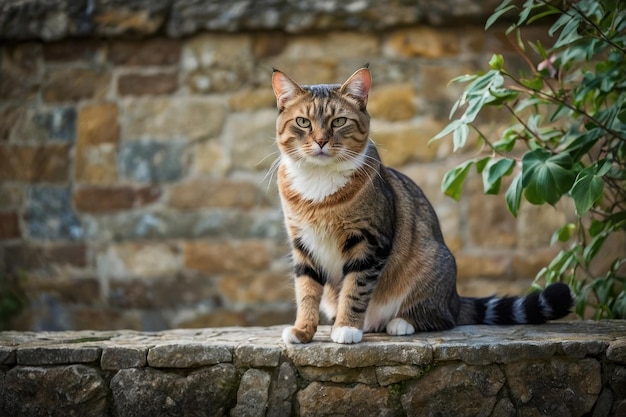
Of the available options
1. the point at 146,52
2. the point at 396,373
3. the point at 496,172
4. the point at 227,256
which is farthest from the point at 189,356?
the point at 146,52

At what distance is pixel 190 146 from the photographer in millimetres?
5047

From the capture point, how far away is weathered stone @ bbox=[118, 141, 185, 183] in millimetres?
5055

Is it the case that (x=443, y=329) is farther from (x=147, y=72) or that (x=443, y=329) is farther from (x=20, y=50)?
(x=20, y=50)

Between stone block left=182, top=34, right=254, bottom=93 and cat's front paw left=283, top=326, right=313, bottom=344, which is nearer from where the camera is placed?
cat's front paw left=283, top=326, right=313, bottom=344

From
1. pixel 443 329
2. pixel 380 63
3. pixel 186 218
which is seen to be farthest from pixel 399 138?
pixel 443 329

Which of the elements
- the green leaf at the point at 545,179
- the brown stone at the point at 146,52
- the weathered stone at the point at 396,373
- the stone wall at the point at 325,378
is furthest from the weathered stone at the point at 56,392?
the brown stone at the point at 146,52

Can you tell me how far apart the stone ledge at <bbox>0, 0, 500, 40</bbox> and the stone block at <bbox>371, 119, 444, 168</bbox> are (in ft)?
2.06

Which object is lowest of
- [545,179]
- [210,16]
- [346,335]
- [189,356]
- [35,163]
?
[189,356]

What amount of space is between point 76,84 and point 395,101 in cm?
213

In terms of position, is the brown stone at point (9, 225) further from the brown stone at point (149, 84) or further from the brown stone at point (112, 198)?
the brown stone at point (149, 84)

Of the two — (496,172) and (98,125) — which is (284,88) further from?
(98,125)

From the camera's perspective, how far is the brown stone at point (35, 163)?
520cm

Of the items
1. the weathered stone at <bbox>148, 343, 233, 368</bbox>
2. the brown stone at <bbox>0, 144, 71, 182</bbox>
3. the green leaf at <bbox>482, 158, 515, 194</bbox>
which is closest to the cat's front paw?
the weathered stone at <bbox>148, 343, 233, 368</bbox>

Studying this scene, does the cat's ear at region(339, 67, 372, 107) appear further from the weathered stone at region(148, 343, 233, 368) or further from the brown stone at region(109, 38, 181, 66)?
the brown stone at region(109, 38, 181, 66)
